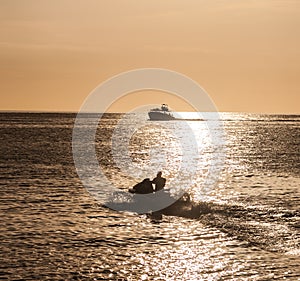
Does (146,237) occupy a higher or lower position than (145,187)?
lower

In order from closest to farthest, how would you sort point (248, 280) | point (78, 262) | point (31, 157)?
point (248, 280) < point (78, 262) < point (31, 157)

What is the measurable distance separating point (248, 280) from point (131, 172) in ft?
163

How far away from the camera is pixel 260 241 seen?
100 ft

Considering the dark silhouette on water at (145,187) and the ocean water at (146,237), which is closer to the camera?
the ocean water at (146,237)

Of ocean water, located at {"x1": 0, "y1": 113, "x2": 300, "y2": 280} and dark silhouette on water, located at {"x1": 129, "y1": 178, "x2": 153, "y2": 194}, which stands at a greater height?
dark silhouette on water, located at {"x1": 129, "y1": 178, "x2": 153, "y2": 194}

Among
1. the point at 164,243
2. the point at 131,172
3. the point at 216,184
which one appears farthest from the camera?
the point at 131,172

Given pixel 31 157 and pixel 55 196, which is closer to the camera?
pixel 55 196

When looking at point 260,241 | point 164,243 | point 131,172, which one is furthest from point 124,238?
point 131,172

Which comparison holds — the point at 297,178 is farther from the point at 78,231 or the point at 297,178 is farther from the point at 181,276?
the point at 181,276

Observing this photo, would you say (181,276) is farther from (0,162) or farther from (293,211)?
(0,162)

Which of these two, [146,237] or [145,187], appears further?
[145,187]

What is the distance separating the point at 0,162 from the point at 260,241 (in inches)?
2166

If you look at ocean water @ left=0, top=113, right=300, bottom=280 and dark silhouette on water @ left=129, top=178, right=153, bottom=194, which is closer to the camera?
ocean water @ left=0, top=113, right=300, bottom=280

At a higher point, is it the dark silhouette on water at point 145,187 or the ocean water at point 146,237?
the dark silhouette on water at point 145,187
